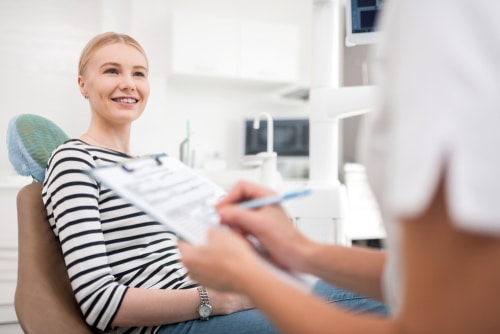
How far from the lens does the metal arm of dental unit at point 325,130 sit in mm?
1550

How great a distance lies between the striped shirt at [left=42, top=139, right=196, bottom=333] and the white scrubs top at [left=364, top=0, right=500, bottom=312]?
2.35ft

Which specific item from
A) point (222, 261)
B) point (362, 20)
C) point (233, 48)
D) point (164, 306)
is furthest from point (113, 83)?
point (233, 48)

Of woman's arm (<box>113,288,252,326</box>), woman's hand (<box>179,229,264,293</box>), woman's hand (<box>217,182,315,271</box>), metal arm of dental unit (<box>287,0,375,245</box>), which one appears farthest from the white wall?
woman's hand (<box>179,229,264,293</box>)

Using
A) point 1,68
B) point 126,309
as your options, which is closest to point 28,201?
point 126,309

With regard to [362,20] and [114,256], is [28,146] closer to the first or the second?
[114,256]

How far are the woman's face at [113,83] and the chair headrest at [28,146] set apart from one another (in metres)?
0.15

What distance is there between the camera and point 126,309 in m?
0.93

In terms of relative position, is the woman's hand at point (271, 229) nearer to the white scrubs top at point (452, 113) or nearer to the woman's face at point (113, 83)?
the white scrubs top at point (452, 113)

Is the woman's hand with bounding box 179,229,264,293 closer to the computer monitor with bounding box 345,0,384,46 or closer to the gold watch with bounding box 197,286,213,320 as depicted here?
the gold watch with bounding box 197,286,213,320

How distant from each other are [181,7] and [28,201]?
3.15m

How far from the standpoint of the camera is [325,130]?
1.59 metres

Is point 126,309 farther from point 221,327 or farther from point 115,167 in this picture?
point 115,167

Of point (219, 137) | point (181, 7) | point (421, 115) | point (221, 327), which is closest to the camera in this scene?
point (421, 115)

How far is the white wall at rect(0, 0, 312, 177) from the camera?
11.4 ft
